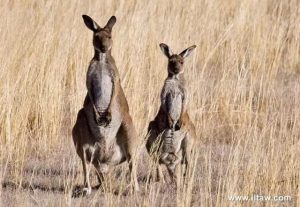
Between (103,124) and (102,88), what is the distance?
27cm

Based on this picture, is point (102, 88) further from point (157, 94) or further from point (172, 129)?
point (157, 94)

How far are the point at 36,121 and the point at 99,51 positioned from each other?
1.39 metres

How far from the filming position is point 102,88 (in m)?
5.84

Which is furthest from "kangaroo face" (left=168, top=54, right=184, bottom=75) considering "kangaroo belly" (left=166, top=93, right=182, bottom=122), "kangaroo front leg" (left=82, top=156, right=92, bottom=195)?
"kangaroo front leg" (left=82, top=156, right=92, bottom=195)

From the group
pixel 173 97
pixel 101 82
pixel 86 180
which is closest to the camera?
pixel 86 180

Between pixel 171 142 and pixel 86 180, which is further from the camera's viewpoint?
pixel 171 142

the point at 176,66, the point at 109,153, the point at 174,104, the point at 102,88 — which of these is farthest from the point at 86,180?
the point at 176,66

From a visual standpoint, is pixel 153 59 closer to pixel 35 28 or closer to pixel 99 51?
pixel 35 28

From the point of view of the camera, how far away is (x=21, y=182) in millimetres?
5789

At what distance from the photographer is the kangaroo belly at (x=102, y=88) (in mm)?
5829

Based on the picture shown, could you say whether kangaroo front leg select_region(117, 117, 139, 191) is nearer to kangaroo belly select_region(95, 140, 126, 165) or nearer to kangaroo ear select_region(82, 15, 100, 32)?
kangaroo belly select_region(95, 140, 126, 165)

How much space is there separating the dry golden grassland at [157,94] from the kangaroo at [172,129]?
0.14 metres

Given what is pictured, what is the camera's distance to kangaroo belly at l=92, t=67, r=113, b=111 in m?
5.83

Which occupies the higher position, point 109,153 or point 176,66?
point 176,66
